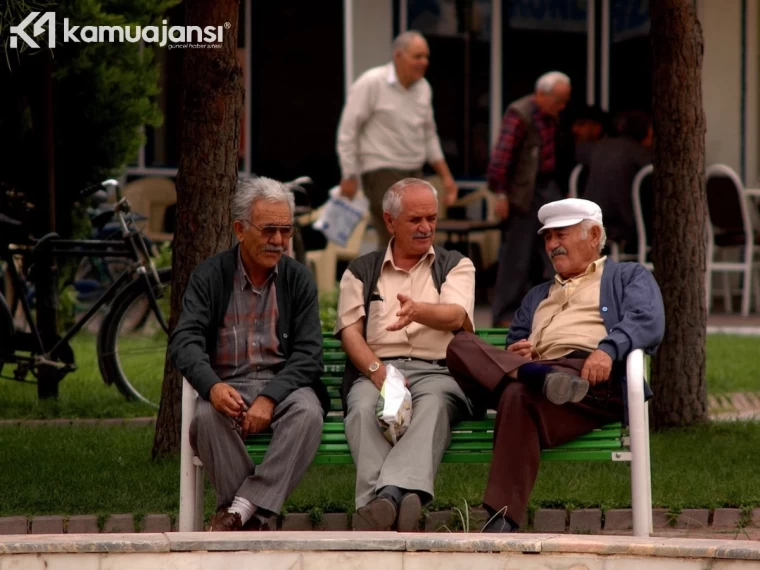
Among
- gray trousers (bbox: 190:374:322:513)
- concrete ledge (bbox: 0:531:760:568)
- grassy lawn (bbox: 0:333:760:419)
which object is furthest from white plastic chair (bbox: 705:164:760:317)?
concrete ledge (bbox: 0:531:760:568)

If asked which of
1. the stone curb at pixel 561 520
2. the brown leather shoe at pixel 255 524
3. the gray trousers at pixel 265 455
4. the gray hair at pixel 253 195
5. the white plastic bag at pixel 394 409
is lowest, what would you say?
the stone curb at pixel 561 520

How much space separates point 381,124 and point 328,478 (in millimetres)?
4550

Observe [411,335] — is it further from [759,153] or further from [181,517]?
[759,153]

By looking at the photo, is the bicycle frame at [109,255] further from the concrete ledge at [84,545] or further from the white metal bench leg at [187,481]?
the concrete ledge at [84,545]

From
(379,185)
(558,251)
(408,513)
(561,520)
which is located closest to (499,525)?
(408,513)

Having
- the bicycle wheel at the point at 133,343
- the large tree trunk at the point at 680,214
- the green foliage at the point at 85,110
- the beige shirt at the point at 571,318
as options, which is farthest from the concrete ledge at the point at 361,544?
the green foliage at the point at 85,110

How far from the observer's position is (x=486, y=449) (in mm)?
5566

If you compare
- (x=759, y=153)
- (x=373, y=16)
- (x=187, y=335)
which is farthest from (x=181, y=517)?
(x=759, y=153)

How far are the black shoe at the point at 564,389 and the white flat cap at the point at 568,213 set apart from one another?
73 centimetres

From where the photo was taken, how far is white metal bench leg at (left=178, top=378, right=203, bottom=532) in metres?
5.40

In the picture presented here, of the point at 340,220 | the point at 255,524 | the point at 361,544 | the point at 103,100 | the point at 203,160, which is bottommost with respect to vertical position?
the point at 255,524

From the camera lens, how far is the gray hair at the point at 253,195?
19.1 ft

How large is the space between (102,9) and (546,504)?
4.94 metres

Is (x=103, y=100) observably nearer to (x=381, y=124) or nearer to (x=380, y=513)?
(x=381, y=124)
